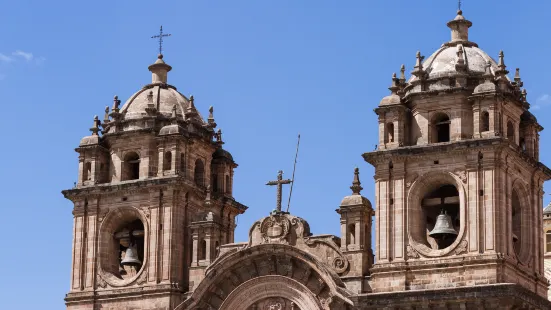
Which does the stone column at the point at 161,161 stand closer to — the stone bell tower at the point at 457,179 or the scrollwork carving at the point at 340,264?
the scrollwork carving at the point at 340,264

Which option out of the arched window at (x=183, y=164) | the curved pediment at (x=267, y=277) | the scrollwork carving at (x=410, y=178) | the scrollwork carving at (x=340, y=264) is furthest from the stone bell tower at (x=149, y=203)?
the scrollwork carving at (x=410, y=178)

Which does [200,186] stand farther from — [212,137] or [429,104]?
[429,104]

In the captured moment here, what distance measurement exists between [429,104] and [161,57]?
12.6 metres

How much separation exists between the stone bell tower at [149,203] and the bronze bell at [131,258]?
0.05m

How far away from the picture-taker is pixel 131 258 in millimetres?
57062

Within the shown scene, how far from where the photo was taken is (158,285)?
55875mm

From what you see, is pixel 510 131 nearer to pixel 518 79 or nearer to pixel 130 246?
pixel 518 79

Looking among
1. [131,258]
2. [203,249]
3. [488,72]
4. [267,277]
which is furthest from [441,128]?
[131,258]

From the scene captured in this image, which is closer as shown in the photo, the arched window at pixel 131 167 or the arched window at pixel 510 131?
the arched window at pixel 510 131

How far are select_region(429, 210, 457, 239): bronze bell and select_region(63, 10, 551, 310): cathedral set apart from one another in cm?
6

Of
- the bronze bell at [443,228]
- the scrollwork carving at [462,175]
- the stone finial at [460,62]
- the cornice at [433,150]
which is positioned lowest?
the bronze bell at [443,228]

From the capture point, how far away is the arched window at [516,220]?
5284 cm

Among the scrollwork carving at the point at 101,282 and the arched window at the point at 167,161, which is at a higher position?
the arched window at the point at 167,161

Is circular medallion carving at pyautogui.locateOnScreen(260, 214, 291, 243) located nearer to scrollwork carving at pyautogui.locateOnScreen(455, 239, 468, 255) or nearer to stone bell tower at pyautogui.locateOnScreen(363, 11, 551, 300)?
stone bell tower at pyautogui.locateOnScreen(363, 11, 551, 300)
